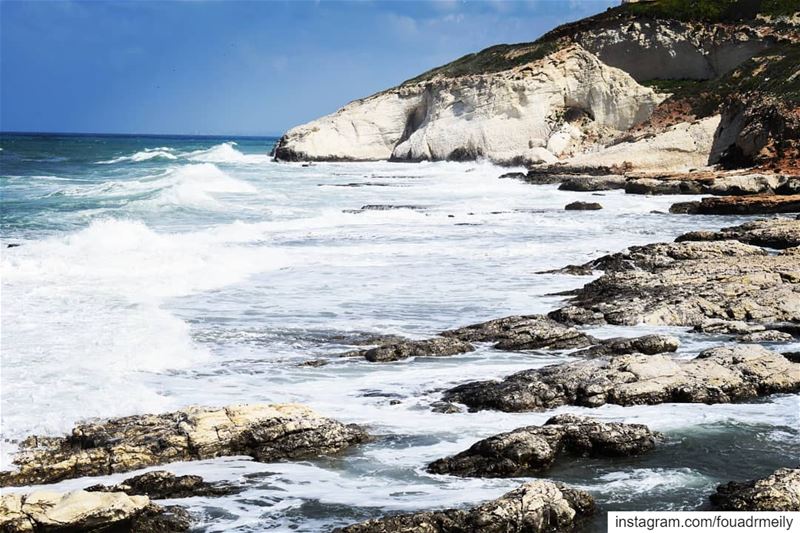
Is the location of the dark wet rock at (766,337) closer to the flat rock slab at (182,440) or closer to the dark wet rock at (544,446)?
the dark wet rock at (544,446)

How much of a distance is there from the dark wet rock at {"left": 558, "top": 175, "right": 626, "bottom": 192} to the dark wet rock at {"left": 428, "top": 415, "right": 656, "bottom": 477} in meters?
33.1

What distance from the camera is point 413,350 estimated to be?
41.1 feet

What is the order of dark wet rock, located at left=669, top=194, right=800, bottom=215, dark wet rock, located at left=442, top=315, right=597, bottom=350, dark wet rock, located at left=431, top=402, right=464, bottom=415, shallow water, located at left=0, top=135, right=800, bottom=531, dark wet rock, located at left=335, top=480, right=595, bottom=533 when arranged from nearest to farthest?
dark wet rock, located at left=335, top=480, right=595, bottom=533 < shallow water, located at left=0, top=135, right=800, bottom=531 < dark wet rock, located at left=431, top=402, right=464, bottom=415 < dark wet rock, located at left=442, top=315, right=597, bottom=350 < dark wet rock, located at left=669, top=194, right=800, bottom=215

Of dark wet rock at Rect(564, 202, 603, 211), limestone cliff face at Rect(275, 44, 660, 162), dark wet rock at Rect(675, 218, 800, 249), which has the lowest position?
dark wet rock at Rect(675, 218, 800, 249)

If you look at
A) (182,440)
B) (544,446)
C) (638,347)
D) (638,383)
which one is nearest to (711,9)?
(638,347)

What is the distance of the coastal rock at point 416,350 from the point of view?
40.5 ft

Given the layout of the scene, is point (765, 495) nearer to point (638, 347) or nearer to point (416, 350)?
point (638, 347)

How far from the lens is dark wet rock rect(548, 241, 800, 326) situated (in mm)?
13906

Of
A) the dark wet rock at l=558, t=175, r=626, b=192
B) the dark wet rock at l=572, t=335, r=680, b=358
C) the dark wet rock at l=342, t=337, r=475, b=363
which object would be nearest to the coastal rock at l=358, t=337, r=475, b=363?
the dark wet rock at l=342, t=337, r=475, b=363

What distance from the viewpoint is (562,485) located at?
24.5ft

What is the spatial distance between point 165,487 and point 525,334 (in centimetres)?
642

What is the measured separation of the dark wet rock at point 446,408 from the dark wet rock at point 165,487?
275 cm

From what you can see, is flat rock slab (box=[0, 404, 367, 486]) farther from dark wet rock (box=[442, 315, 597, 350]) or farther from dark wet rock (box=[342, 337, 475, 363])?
dark wet rock (box=[442, 315, 597, 350])

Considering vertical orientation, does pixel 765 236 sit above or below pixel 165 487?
above
